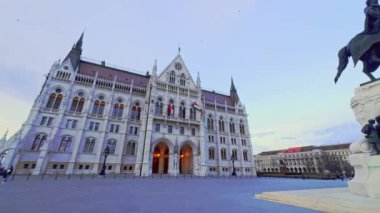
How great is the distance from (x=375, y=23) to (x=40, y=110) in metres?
38.4

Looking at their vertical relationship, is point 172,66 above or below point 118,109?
above

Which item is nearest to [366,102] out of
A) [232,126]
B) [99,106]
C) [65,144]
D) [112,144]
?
[112,144]

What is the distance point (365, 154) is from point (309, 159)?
309 ft

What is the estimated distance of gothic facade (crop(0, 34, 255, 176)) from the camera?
26469 mm

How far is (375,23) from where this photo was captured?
20.5 ft

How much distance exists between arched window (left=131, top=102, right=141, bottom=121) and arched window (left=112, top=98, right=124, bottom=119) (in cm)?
221

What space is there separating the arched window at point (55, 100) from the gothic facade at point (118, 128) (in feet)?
0.22

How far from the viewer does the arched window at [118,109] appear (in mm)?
33734

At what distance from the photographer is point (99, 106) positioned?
33.0 meters

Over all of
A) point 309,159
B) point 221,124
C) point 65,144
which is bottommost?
point 65,144

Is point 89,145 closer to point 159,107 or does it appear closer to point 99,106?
point 99,106

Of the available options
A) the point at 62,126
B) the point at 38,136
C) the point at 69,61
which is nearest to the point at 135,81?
the point at 69,61

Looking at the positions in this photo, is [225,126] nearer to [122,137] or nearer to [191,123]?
[191,123]

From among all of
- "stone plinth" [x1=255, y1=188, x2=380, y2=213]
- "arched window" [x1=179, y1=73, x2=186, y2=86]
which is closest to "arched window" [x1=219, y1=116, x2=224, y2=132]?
"arched window" [x1=179, y1=73, x2=186, y2=86]
